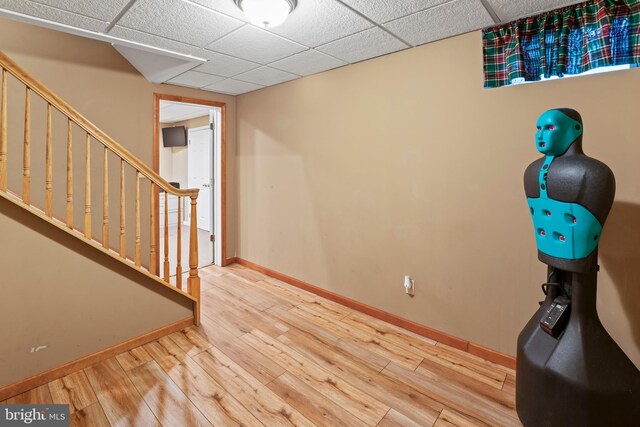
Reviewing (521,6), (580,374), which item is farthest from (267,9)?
(580,374)

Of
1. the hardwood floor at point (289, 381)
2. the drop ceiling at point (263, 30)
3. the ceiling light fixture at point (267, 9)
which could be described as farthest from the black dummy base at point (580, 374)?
the ceiling light fixture at point (267, 9)

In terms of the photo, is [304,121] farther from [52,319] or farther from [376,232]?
[52,319]

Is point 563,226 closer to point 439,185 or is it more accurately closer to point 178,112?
point 439,185

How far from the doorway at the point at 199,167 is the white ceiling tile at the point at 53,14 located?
135cm

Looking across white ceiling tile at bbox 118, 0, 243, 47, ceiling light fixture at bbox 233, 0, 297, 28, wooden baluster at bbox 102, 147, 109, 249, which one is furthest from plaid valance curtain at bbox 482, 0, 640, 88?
wooden baluster at bbox 102, 147, 109, 249

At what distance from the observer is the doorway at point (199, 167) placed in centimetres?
427

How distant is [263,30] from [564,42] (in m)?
1.90

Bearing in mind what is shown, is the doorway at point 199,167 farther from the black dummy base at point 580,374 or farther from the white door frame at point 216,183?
the black dummy base at point 580,374

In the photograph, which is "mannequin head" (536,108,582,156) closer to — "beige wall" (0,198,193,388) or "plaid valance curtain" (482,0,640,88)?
"plaid valance curtain" (482,0,640,88)

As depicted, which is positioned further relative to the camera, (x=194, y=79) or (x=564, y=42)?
(x=194, y=79)

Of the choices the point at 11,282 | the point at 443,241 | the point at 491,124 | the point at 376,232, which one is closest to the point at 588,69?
the point at 491,124

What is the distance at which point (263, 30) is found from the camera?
228cm

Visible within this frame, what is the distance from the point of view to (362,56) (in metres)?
2.76

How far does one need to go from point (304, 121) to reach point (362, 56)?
0.95 meters
